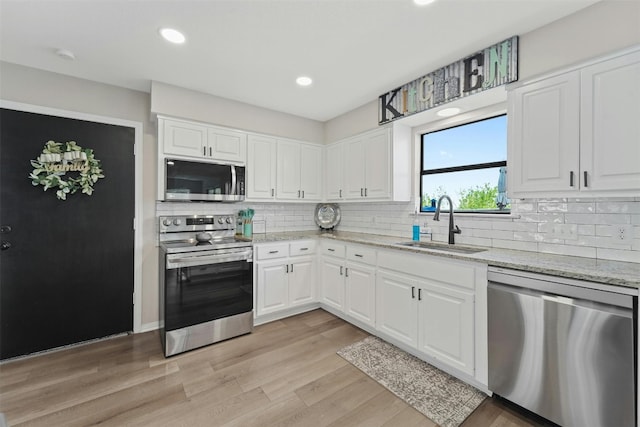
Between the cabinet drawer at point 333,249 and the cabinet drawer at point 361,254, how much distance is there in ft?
0.39

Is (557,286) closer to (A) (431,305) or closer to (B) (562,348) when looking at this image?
(B) (562,348)

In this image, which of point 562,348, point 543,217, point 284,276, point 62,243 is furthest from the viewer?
point 284,276

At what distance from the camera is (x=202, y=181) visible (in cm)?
293

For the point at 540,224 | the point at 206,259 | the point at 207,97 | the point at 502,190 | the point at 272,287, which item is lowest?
the point at 272,287

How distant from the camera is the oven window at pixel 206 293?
8.16 feet

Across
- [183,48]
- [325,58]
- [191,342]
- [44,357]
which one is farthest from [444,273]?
[44,357]

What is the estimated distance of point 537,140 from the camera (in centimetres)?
190

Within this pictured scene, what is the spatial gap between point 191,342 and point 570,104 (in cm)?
349

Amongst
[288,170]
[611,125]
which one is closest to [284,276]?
[288,170]

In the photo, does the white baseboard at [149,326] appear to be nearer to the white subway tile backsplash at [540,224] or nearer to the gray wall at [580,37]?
the white subway tile backsplash at [540,224]

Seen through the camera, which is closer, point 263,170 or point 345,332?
point 345,332

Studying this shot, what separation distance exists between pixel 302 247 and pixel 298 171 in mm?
1072

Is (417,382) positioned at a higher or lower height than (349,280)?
lower

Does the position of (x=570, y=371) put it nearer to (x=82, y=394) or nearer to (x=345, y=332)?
(x=345, y=332)
